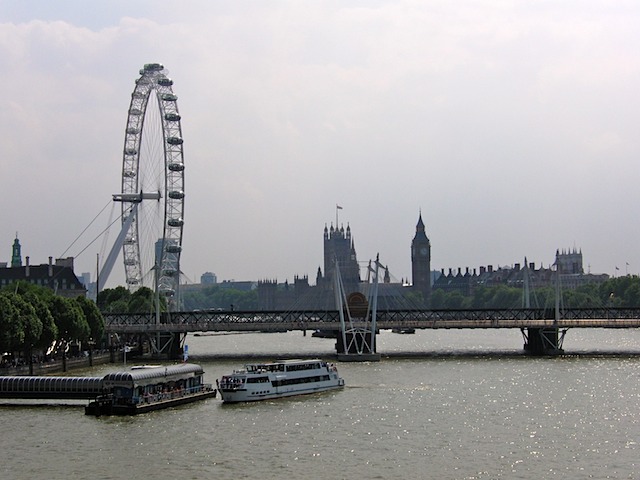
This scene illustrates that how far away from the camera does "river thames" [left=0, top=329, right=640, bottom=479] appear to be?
42750mm

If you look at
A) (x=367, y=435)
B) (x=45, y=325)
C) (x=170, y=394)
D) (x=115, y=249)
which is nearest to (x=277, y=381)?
(x=170, y=394)

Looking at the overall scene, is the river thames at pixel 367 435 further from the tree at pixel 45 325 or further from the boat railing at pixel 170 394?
the tree at pixel 45 325

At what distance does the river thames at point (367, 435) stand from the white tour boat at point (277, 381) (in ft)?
3.14

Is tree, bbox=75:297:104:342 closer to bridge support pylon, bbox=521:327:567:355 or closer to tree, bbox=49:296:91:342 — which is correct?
tree, bbox=49:296:91:342

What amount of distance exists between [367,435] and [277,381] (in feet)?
52.8

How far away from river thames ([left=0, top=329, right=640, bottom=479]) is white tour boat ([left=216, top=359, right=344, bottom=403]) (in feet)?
3.14

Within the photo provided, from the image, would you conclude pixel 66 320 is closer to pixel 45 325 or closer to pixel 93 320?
pixel 45 325

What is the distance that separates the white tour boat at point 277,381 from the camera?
6297cm

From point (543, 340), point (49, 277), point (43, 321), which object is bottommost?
point (543, 340)

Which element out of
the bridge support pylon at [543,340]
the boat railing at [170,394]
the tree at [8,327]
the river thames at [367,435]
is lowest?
the river thames at [367,435]

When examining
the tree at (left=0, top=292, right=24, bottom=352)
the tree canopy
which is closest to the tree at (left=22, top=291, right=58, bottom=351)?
the tree canopy

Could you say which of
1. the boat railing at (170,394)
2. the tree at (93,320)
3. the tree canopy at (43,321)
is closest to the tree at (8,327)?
the tree canopy at (43,321)

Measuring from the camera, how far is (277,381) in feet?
216

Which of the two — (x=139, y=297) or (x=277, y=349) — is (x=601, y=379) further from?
(x=139, y=297)
